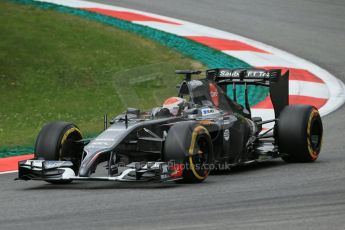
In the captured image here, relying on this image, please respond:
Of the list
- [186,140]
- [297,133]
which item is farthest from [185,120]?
[297,133]

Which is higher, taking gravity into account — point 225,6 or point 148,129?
point 225,6

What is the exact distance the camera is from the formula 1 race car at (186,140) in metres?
10.4

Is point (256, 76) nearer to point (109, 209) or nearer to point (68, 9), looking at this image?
point (109, 209)

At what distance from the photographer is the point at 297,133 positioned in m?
11.9

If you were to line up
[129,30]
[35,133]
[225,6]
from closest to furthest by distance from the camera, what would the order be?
[35,133] < [129,30] < [225,6]

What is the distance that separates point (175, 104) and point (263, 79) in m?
1.55

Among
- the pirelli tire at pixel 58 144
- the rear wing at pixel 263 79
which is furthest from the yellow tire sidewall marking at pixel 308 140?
the pirelli tire at pixel 58 144

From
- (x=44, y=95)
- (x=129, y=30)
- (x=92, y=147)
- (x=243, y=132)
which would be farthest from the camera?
(x=129, y=30)

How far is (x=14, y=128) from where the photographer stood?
15.1 meters

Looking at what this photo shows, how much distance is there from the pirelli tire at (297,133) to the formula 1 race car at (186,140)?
0.04 ft

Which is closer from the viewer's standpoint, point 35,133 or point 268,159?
point 268,159

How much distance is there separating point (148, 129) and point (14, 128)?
4.60m

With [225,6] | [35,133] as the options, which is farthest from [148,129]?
[225,6]

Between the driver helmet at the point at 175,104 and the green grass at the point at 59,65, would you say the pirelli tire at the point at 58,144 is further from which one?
the green grass at the point at 59,65
